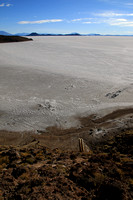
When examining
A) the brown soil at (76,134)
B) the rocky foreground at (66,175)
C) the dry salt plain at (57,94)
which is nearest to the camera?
the rocky foreground at (66,175)

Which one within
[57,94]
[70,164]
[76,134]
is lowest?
[70,164]

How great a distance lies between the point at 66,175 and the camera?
516 cm

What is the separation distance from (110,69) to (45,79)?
7592mm

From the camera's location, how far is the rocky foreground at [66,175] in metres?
4.36

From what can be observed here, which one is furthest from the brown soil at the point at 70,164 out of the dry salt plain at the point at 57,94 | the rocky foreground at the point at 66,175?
the dry salt plain at the point at 57,94

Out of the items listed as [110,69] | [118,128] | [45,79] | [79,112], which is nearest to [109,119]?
[118,128]

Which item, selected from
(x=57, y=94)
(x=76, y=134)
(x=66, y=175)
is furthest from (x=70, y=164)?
(x=57, y=94)

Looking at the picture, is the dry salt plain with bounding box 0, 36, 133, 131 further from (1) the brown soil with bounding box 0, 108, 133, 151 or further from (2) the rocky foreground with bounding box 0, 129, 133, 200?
(2) the rocky foreground with bounding box 0, 129, 133, 200

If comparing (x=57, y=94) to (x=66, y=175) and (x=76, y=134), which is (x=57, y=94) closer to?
(x=76, y=134)

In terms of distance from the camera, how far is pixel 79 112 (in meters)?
10.9

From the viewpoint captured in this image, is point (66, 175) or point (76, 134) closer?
point (66, 175)

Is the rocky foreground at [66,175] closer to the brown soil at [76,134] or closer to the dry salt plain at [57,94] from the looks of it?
the brown soil at [76,134]

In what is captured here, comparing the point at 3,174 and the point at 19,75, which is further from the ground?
the point at 19,75

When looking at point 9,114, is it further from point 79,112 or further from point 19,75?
point 19,75
